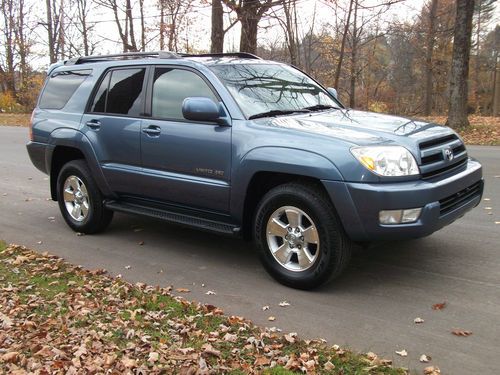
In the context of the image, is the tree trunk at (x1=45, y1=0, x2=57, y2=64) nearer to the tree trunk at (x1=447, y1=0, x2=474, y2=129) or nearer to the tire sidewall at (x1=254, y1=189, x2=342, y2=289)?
the tree trunk at (x1=447, y1=0, x2=474, y2=129)

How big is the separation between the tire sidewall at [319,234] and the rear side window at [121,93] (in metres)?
1.93

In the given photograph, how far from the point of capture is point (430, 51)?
118 feet

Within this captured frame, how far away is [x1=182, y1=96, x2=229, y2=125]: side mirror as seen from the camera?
480cm

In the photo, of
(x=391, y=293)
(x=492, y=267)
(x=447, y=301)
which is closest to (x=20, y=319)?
(x=391, y=293)

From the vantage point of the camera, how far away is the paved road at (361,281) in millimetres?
3641

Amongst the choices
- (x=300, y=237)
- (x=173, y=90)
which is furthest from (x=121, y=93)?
(x=300, y=237)

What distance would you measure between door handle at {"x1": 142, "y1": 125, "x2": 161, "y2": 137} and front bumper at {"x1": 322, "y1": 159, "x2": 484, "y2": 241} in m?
1.98

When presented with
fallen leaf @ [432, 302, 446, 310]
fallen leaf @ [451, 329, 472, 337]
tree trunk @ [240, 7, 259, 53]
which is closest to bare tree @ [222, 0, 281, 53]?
tree trunk @ [240, 7, 259, 53]

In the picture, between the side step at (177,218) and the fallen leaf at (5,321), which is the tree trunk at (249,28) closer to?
the side step at (177,218)

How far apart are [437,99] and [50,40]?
30.4 metres

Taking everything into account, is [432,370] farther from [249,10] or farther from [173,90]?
[249,10]

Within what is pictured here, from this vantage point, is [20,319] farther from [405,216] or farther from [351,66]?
[351,66]

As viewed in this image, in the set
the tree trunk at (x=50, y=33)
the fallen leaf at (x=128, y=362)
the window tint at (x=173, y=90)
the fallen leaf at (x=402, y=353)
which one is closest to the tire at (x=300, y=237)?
the fallen leaf at (x=402, y=353)

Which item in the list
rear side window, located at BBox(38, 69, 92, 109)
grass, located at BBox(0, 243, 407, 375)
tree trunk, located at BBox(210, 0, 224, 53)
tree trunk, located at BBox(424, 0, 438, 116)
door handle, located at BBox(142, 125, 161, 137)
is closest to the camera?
grass, located at BBox(0, 243, 407, 375)
